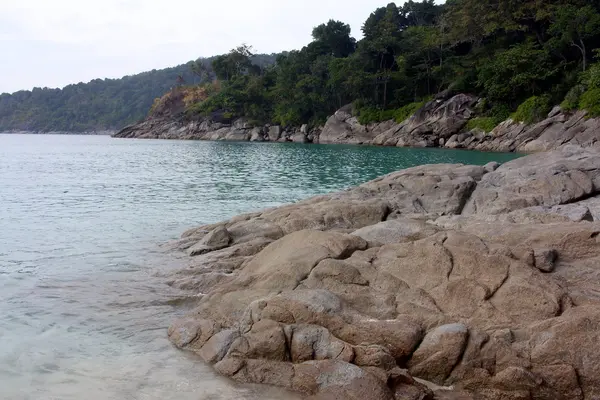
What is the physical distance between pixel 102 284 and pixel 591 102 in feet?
154

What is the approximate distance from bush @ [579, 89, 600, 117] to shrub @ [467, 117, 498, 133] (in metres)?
11.0

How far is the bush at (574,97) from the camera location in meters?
49.7

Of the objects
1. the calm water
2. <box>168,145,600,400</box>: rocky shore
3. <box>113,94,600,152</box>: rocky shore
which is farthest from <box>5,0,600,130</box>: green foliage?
<box>168,145,600,400</box>: rocky shore

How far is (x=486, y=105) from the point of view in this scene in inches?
2462

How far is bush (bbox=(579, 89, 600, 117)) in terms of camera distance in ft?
153

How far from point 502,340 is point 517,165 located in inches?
479

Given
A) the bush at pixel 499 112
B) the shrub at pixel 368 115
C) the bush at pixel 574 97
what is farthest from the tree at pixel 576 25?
the shrub at pixel 368 115

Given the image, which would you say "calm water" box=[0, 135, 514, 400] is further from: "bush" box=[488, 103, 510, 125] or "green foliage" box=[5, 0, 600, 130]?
"green foliage" box=[5, 0, 600, 130]

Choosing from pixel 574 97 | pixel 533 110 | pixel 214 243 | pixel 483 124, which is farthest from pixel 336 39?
pixel 214 243

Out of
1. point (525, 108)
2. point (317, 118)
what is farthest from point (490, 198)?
point (317, 118)

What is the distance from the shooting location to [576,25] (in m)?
51.9

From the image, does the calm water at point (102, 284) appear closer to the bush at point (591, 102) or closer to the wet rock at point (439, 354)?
the wet rock at point (439, 354)

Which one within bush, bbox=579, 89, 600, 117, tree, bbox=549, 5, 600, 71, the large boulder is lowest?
the large boulder

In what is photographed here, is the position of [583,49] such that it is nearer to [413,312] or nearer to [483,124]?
[483,124]
